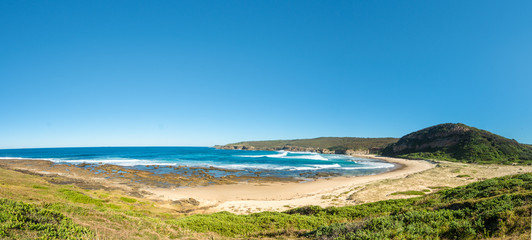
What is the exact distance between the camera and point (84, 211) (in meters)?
9.56

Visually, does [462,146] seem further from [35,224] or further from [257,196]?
[35,224]

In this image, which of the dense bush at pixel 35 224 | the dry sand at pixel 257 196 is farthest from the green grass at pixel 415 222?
the dry sand at pixel 257 196

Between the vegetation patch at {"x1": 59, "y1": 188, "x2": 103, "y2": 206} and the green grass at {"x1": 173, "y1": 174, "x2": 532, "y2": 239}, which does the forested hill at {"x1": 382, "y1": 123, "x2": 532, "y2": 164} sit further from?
the vegetation patch at {"x1": 59, "y1": 188, "x2": 103, "y2": 206}

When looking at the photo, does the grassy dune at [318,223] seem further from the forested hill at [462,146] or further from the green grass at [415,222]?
the forested hill at [462,146]

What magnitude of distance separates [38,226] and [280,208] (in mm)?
15026

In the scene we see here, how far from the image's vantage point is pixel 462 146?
71562 mm

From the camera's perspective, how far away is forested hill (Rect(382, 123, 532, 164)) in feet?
193

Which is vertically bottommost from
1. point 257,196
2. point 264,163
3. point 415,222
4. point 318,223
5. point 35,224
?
point 264,163

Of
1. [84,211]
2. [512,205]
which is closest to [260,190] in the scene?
[84,211]

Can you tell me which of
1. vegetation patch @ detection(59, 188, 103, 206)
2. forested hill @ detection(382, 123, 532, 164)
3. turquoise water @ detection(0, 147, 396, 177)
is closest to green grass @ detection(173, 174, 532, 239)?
vegetation patch @ detection(59, 188, 103, 206)

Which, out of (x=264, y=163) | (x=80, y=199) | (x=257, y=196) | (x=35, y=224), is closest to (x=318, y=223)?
(x=35, y=224)

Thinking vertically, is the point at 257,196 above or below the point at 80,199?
below

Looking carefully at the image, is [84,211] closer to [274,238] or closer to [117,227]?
[117,227]

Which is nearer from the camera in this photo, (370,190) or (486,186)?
(486,186)
